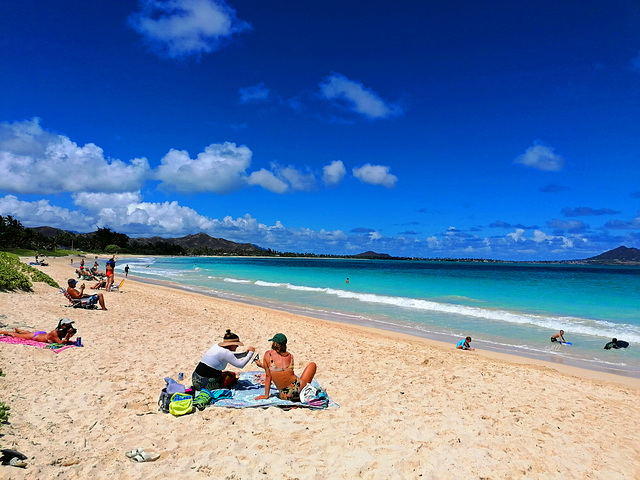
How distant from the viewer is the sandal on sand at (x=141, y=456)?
394 centimetres

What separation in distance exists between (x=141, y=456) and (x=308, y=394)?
2.42m

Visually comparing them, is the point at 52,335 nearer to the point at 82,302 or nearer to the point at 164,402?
the point at 164,402

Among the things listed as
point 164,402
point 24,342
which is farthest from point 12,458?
point 24,342

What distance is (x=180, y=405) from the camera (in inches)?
202

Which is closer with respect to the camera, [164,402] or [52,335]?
[164,402]

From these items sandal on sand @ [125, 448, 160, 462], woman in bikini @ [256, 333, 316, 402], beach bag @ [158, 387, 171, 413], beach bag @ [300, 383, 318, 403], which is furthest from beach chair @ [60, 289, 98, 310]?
sandal on sand @ [125, 448, 160, 462]

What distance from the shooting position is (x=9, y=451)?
3.46 meters

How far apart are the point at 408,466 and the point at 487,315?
16048 millimetres

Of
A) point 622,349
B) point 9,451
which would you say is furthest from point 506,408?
point 622,349

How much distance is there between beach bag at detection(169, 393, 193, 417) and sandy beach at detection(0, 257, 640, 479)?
97mm

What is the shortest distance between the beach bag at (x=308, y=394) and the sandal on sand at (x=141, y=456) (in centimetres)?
220

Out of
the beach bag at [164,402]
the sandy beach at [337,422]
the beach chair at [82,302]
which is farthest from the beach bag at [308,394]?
the beach chair at [82,302]

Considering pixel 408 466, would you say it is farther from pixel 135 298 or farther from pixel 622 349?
pixel 135 298

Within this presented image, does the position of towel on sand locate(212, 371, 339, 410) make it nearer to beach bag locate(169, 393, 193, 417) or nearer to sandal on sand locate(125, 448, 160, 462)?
beach bag locate(169, 393, 193, 417)
